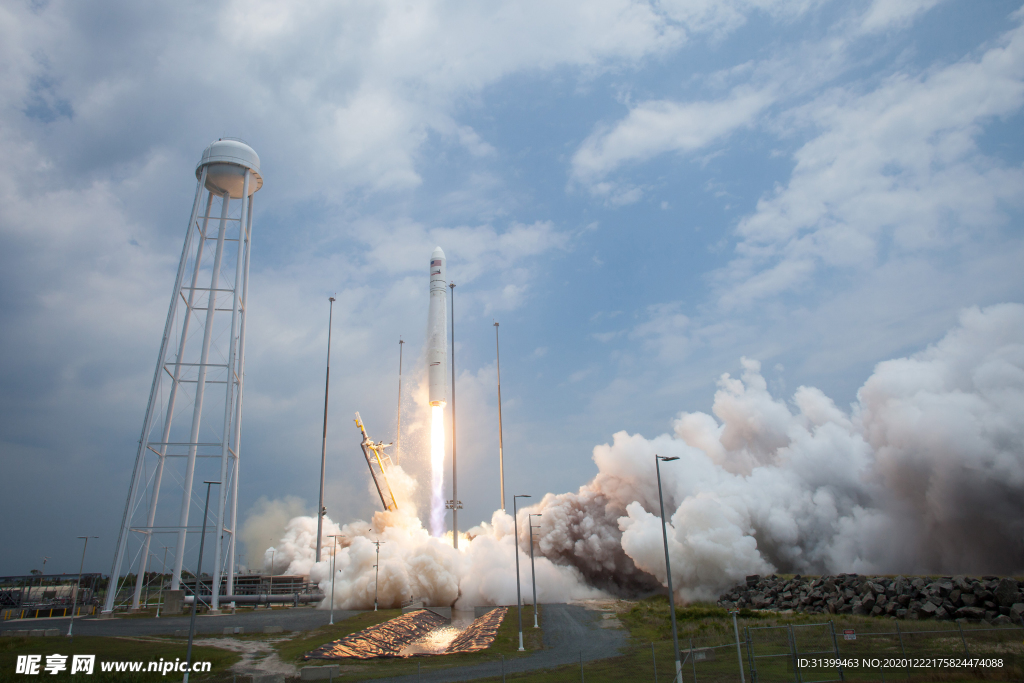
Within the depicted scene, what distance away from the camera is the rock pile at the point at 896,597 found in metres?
32.9

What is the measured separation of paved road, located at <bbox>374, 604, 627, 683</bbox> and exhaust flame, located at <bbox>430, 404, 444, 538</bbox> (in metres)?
16.4

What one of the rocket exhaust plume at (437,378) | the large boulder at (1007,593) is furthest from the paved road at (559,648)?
the large boulder at (1007,593)

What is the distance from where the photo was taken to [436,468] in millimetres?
62219

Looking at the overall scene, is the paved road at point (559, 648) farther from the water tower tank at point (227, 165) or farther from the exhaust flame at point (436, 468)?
the water tower tank at point (227, 165)

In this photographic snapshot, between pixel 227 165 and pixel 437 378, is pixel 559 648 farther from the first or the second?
pixel 227 165

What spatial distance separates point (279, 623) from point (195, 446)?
615 inches

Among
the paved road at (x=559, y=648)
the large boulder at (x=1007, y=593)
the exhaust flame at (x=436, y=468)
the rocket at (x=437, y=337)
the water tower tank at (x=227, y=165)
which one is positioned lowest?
the paved road at (x=559, y=648)

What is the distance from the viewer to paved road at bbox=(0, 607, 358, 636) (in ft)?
130

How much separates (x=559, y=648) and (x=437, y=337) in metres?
33.3

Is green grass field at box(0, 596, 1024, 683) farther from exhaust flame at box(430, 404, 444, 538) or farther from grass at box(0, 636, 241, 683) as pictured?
exhaust flame at box(430, 404, 444, 538)

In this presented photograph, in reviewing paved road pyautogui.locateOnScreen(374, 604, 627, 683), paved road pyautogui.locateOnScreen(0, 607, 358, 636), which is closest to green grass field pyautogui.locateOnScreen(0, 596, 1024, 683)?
paved road pyautogui.locateOnScreen(374, 604, 627, 683)

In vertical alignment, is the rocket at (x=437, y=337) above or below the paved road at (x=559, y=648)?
above

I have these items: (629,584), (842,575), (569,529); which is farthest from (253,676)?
(629,584)

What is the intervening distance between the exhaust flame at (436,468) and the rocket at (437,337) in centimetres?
171
